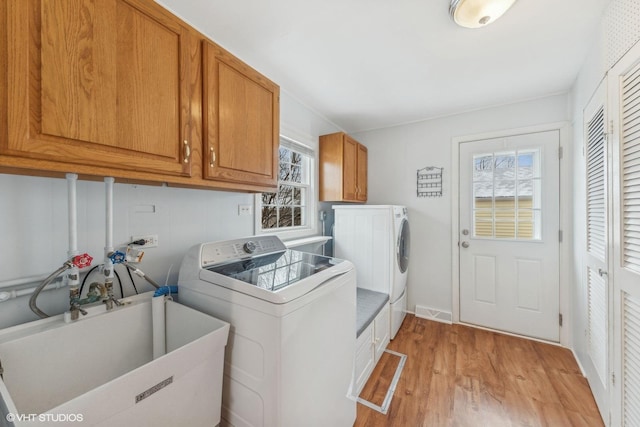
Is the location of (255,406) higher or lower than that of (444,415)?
higher

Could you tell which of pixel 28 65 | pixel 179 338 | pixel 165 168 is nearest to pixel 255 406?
pixel 179 338

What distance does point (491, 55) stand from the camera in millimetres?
1742

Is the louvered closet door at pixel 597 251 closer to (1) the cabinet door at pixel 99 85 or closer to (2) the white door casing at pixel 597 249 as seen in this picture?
(2) the white door casing at pixel 597 249

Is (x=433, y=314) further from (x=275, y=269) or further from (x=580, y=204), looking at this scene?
(x=275, y=269)

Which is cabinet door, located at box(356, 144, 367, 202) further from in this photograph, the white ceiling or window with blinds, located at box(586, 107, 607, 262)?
window with blinds, located at box(586, 107, 607, 262)

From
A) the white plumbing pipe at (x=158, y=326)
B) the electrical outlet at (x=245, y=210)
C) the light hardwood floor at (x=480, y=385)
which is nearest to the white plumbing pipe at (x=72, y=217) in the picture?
the white plumbing pipe at (x=158, y=326)

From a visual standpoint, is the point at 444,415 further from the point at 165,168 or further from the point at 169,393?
the point at 165,168

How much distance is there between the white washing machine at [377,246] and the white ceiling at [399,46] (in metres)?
1.17

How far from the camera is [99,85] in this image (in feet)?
2.74

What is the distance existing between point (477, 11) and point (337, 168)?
1.66 meters

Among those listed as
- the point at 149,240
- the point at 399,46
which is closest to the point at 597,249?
the point at 399,46

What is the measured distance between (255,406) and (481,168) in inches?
116

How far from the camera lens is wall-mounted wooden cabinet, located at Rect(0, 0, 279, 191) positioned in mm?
691

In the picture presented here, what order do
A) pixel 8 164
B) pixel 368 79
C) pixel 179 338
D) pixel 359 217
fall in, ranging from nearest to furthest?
pixel 8 164
pixel 179 338
pixel 368 79
pixel 359 217
